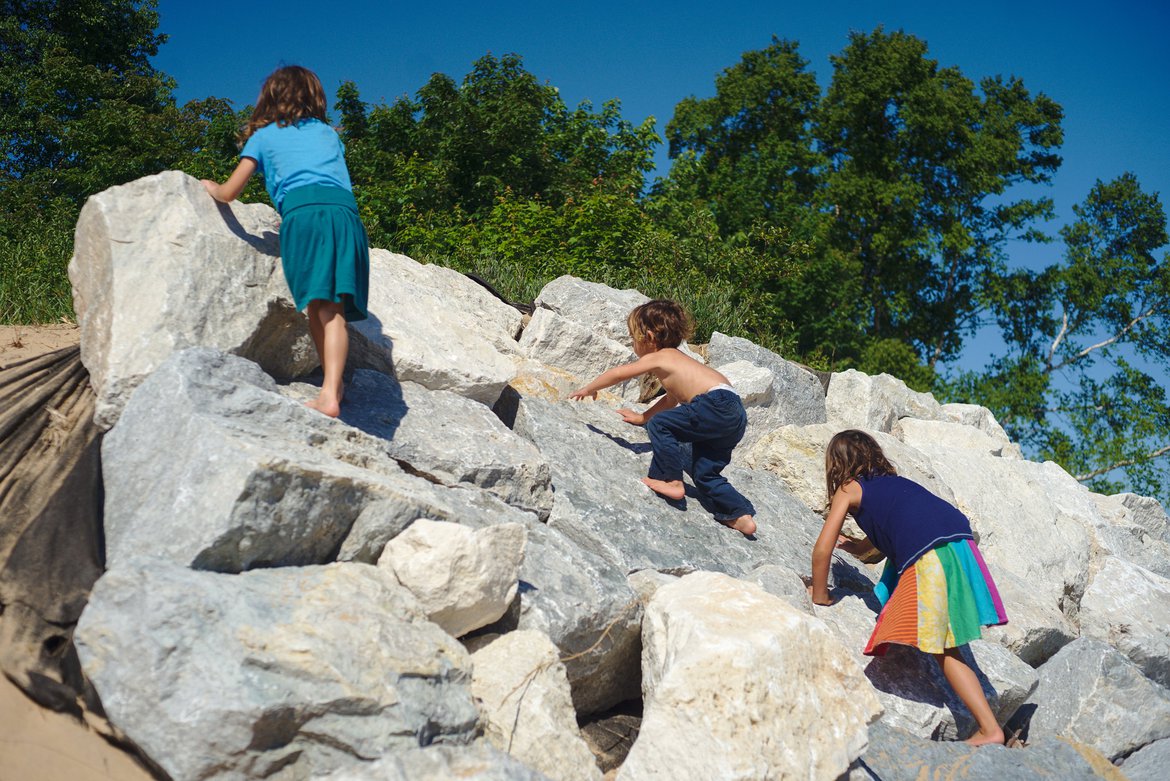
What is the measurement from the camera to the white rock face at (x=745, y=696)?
9.16 feet

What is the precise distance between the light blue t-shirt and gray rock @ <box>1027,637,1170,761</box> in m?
4.47

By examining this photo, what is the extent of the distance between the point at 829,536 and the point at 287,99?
3.29 metres

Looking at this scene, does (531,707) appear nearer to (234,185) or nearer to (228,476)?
(228,476)

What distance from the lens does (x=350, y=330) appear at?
4520 millimetres

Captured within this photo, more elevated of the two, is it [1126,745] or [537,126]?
[537,126]

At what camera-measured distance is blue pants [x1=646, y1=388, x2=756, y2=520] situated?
4816 mm

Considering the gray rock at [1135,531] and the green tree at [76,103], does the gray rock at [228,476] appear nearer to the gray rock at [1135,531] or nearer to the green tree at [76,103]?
the gray rock at [1135,531]

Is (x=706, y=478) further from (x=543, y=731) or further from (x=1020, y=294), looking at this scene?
(x=1020, y=294)

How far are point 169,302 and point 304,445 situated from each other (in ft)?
3.21

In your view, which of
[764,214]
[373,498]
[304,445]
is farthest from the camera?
[764,214]

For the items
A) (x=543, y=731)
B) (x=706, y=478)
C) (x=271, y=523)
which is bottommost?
(x=543, y=731)

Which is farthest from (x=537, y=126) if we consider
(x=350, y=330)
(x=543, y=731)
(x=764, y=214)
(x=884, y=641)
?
(x=543, y=731)

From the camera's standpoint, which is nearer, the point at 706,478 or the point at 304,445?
the point at 304,445

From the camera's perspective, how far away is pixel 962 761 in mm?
3607
